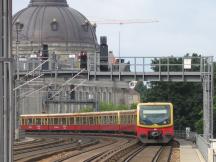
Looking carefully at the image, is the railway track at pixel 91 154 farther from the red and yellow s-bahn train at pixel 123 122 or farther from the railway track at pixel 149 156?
the red and yellow s-bahn train at pixel 123 122

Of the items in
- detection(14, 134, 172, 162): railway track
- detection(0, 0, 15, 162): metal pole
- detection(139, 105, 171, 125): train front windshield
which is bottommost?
detection(14, 134, 172, 162): railway track

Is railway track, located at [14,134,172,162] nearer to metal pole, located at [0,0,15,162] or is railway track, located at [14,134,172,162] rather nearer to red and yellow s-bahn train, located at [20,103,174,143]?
red and yellow s-bahn train, located at [20,103,174,143]

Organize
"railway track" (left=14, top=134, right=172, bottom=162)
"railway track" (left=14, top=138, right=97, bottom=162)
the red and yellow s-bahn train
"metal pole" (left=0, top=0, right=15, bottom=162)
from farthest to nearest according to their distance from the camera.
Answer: the red and yellow s-bahn train → "railway track" (left=14, top=134, right=172, bottom=162) → "railway track" (left=14, top=138, right=97, bottom=162) → "metal pole" (left=0, top=0, right=15, bottom=162)

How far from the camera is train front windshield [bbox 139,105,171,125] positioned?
180 feet

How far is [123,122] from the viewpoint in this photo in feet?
230

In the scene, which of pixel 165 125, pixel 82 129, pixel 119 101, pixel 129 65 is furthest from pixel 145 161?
pixel 119 101

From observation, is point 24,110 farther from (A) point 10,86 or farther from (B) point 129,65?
(A) point 10,86

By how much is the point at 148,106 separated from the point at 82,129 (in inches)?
1237

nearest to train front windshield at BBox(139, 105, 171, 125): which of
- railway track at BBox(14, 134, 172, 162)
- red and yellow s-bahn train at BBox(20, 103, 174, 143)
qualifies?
red and yellow s-bahn train at BBox(20, 103, 174, 143)

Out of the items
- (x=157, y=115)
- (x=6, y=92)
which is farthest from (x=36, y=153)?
(x=6, y=92)

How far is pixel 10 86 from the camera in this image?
9.13 meters

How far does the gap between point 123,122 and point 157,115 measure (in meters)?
15.6

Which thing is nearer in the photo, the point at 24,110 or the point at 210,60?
the point at 210,60

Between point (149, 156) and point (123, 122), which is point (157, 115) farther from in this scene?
point (149, 156)
